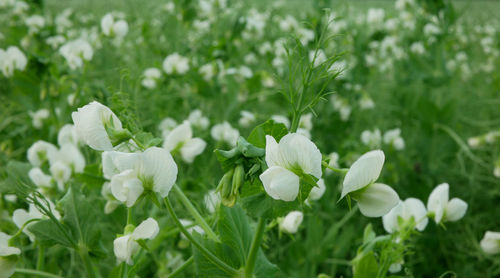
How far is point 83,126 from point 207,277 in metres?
0.29

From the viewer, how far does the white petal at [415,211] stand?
82 cm

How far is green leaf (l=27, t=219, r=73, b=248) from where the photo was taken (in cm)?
68

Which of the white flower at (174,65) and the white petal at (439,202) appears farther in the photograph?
the white flower at (174,65)

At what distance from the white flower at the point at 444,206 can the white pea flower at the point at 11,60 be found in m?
1.22

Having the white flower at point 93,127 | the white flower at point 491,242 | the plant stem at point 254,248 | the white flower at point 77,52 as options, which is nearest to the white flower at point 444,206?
the white flower at point 491,242

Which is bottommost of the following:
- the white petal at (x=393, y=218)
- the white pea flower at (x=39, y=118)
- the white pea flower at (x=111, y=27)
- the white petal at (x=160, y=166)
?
the white petal at (x=393, y=218)

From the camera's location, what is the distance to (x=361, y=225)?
1.61 meters

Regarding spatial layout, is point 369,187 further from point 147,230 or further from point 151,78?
point 151,78

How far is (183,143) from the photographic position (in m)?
0.86

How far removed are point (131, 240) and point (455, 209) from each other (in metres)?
0.60

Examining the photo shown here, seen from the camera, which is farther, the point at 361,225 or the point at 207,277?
the point at 361,225

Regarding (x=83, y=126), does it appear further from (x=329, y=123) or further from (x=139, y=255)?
(x=329, y=123)

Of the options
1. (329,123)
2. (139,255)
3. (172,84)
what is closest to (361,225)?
(329,123)

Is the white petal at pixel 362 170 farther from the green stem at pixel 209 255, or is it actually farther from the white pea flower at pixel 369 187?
the green stem at pixel 209 255
